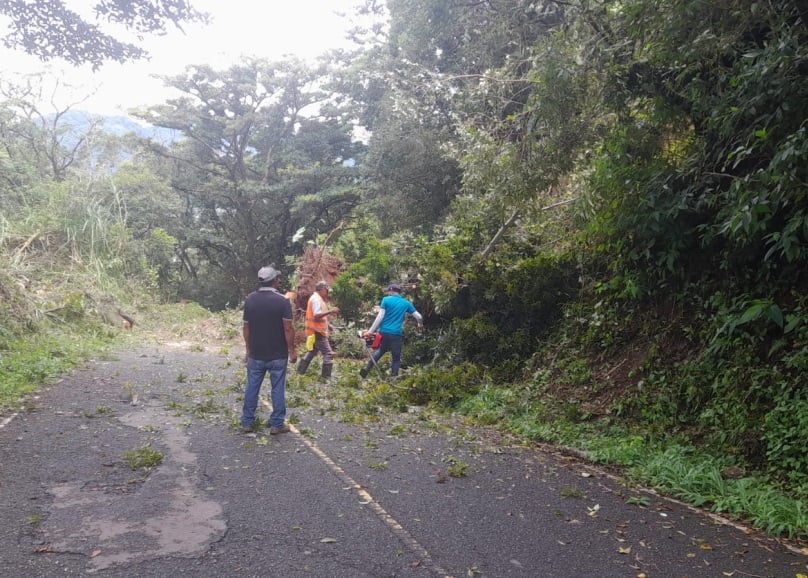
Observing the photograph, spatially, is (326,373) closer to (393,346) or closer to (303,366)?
(303,366)

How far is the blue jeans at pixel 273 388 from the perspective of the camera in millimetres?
7285

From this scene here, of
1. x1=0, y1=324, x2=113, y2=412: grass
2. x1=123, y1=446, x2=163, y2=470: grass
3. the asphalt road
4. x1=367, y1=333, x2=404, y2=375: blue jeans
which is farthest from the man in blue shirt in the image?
x1=0, y1=324, x2=113, y2=412: grass

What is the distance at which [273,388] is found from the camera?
7.30m

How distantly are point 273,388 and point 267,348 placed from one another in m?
0.48

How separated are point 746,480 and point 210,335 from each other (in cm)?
1749

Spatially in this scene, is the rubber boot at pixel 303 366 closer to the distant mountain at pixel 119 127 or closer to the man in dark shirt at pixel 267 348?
the man in dark shirt at pixel 267 348

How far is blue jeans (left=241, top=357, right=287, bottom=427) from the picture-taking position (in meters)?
7.29

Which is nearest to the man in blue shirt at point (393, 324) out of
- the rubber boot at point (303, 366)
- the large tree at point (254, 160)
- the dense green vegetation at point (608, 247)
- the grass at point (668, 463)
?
the dense green vegetation at point (608, 247)

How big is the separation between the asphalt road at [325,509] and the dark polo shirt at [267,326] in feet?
3.20

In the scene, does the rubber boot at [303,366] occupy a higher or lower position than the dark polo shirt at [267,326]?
lower

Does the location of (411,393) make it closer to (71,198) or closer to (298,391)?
(298,391)

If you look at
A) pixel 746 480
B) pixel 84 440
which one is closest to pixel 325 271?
pixel 84 440

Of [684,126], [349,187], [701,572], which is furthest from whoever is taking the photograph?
[349,187]

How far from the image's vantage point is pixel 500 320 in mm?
11352
